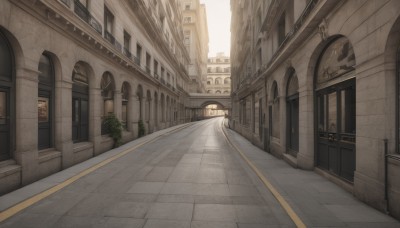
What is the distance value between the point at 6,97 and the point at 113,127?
7.77 metres

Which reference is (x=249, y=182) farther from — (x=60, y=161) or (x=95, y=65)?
(x=95, y=65)

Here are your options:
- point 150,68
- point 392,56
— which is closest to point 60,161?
point 392,56

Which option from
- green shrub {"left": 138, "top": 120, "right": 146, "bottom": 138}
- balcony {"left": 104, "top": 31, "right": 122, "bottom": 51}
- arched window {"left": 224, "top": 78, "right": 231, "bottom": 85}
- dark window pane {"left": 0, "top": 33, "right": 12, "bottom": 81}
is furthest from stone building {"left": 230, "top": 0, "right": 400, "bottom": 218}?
arched window {"left": 224, "top": 78, "right": 231, "bottom": 85}

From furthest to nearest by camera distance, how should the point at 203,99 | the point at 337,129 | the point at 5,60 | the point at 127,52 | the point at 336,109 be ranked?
1. the point at 203,99
2. the point at 127,52
3. the point at 336,109
4. the point at 337,129
5. the point at 5,60

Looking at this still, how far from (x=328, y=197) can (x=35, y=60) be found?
32.5 ft

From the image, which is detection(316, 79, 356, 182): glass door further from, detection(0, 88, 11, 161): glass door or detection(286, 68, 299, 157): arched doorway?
detection(0, 88, 11, 161): glass door

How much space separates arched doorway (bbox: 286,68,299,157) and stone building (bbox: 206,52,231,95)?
A: 95.9 meters

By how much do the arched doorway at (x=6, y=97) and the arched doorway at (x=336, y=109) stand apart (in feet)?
33.1

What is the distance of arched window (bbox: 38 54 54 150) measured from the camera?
8555 mm

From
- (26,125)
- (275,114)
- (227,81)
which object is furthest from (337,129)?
(227,81)

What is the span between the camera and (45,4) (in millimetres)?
7777

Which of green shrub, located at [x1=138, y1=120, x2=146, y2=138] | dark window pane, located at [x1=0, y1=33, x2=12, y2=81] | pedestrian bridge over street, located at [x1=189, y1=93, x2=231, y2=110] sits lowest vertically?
green shrub, located at [x1=138, y1=120, x2=146, y2=138]

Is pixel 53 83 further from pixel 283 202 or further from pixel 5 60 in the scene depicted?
pixel 283 202

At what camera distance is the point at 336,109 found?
24.2 ft
